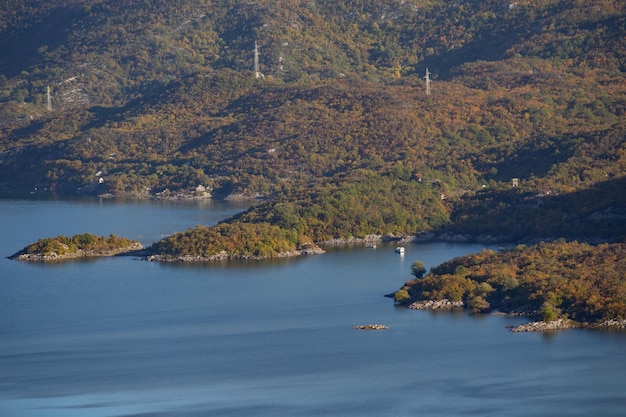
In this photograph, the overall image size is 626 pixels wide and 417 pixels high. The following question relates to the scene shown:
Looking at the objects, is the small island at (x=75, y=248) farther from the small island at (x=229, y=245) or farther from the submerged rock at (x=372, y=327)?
the submerged rock at (x=372, y=327)

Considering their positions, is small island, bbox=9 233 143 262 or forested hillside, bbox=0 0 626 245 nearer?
small island, bbox=9 233 143 262

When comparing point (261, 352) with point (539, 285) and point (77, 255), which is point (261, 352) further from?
point (77, 255)

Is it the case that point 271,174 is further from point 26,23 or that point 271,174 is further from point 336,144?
point 26,23

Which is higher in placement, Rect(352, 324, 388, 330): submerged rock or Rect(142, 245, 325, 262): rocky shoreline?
Rect(142, 245, 325, 262): rocky shoreline

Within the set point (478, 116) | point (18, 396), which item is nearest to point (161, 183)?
point (478, 116)

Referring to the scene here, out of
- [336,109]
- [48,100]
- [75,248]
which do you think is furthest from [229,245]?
[48,100]

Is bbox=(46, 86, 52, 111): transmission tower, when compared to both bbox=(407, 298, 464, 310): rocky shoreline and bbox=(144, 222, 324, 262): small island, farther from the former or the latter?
bbox=(407, 298, 464, 310): rocky shoreline

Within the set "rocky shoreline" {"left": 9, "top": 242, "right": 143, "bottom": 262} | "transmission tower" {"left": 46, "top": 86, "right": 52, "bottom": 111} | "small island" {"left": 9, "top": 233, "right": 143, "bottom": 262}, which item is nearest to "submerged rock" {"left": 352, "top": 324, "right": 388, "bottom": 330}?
"rocky shoreline" {"left": 9, "top": 242, "right": 143, "bottom": 262}

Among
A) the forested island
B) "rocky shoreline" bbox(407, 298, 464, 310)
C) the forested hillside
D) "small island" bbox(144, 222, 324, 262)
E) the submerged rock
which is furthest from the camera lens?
the forested hillside
